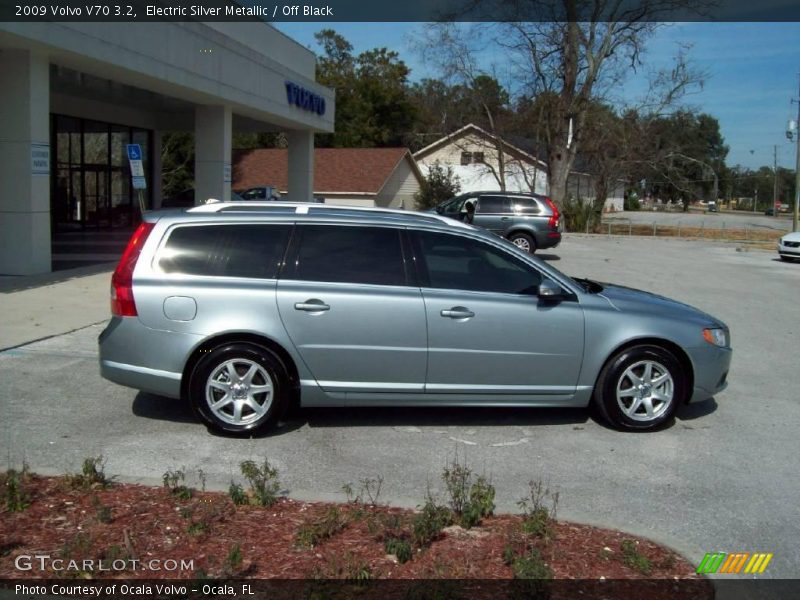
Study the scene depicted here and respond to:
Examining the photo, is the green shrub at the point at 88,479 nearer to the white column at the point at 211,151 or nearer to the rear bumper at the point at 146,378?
the rear bumper at the point at 146,378

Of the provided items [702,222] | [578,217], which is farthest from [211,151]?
[702,222]

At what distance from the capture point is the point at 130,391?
24.1 feet

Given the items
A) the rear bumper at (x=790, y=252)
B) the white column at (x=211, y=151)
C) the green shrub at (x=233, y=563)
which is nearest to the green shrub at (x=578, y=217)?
the rear bumper at (x=790, y=252)

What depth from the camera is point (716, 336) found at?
659cm

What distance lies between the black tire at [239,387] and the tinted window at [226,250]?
24.0 inches

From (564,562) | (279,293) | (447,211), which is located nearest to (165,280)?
(279,293)

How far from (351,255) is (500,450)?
73.6 inches

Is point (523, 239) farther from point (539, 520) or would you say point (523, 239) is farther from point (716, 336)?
point (539, 520)

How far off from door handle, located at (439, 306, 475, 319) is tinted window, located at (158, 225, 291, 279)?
4.40 ft

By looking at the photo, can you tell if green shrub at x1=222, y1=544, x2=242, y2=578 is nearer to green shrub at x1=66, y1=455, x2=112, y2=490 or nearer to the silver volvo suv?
green shrub at x1=66, y1=455, x2=112, y2=490

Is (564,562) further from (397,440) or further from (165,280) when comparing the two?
(165,280)

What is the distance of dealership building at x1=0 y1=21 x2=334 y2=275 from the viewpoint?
45.3 feet

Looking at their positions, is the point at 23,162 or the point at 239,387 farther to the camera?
the point at 23,162

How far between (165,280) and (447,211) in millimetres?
18475
